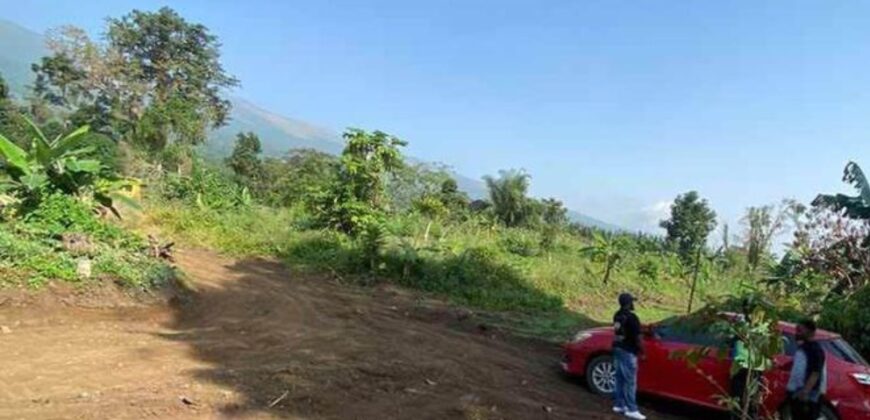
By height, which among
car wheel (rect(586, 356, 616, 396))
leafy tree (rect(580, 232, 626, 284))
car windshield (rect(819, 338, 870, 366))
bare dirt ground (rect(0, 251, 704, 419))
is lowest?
bare dirt ground (rect(0, 251, 704, 419))

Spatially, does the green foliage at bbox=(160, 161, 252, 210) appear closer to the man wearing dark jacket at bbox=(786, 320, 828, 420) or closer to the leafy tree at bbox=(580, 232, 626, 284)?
the leafy tree at bbox=(580, 232, 626, 284)

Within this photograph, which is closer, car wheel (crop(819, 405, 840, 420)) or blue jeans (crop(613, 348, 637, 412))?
car wheel (crop(819, 405, 840, 420))

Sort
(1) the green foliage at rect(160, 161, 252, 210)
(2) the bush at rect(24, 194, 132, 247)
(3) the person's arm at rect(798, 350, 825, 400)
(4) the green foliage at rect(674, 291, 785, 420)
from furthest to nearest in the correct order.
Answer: (1) the green foliage at rect(160, 161, 252, 210)
(2) the bush at rect(24, 194, 132, 247)
(3) the person's arm at rect(798, 350, 825, 400)
(4) the green foliage at rect(674, 291, 785, 420)

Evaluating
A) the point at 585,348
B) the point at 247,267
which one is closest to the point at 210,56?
the point at 247,267

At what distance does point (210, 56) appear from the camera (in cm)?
5112

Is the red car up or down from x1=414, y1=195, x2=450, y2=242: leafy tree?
down

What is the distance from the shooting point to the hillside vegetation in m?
11.8

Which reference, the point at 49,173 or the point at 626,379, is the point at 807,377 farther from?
the point at 49,173

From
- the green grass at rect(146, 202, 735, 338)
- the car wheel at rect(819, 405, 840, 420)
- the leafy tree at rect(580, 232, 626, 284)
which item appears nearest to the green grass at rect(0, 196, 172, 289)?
the green grass at rect(146, 202, 735, 338)

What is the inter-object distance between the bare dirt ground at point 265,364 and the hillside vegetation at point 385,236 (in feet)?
4.00

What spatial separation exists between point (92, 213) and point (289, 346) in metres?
5.48

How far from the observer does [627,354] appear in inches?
348

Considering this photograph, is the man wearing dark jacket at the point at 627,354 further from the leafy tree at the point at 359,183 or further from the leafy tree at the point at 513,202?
the leafy tree at the point at 513,202

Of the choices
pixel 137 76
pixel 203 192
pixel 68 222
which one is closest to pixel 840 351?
pixel 68 222
